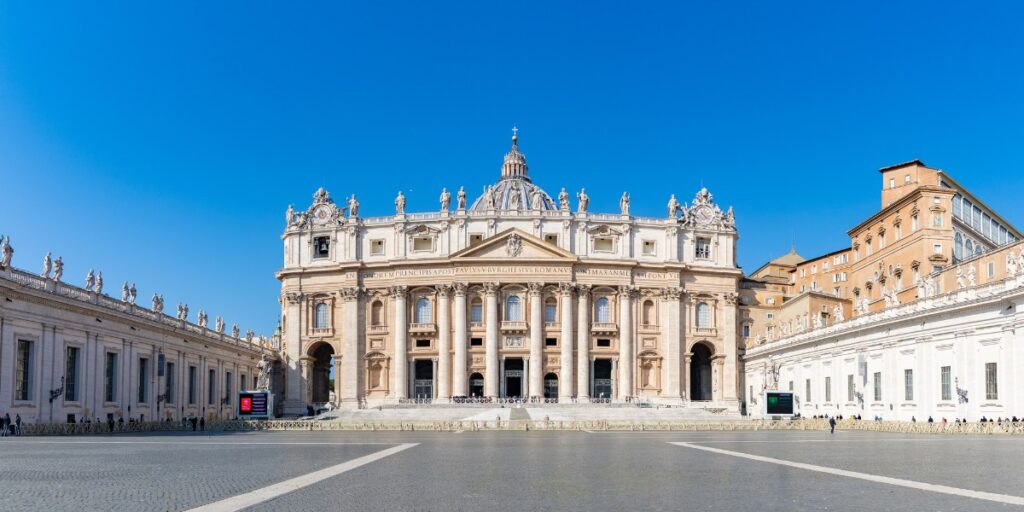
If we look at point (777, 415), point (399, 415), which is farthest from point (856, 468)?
point (399, 415)

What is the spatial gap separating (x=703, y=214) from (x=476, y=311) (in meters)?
25.3

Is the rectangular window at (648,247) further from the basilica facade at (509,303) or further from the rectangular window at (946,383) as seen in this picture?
the rectangular window at (946,383)

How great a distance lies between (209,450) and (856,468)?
64.0 ft

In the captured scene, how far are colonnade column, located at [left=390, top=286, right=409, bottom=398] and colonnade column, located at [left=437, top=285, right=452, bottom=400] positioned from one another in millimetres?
3185

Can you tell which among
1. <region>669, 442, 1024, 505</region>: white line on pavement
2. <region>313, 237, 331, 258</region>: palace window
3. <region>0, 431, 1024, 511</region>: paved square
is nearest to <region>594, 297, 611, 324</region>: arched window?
<region>313, 237, 331, 258</region>: palace window

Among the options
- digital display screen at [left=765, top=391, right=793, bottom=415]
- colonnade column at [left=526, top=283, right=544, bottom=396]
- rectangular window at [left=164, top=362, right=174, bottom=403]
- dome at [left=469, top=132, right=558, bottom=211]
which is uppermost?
dome at [left=469, top=132, right=558, bottom=211]

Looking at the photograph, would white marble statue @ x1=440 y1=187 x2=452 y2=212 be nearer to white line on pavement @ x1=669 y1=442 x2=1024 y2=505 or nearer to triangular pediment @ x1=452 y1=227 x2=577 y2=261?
triangular pediment @ x1=452 y1=227 x2=577 y2=261

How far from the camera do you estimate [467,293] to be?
98.6 m

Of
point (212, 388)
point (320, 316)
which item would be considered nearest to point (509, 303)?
point (320, 316)

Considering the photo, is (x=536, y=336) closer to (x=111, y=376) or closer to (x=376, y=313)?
(x=376, y=313)

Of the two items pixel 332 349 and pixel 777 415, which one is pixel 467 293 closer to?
pixel 332 349

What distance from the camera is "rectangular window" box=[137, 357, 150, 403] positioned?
6494cm

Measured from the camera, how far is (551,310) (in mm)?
99875

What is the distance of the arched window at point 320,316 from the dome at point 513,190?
78.7 feet
